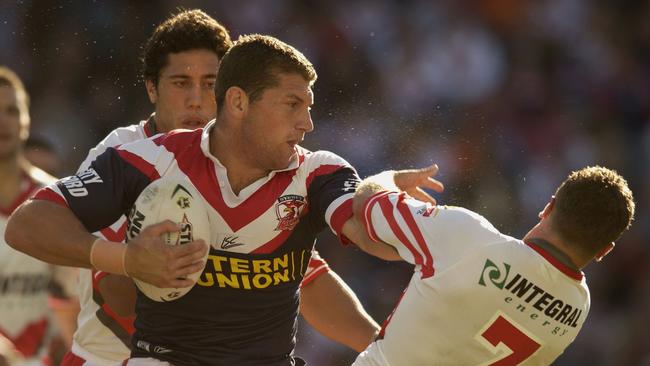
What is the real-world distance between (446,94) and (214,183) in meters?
8.93

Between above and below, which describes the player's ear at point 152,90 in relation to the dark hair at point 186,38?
below

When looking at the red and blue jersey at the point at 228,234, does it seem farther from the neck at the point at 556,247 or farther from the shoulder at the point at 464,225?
the neck at the point at 556,247

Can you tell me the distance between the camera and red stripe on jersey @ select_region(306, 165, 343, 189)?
Result: 212 inches

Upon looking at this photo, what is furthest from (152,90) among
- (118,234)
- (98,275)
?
(98,275)

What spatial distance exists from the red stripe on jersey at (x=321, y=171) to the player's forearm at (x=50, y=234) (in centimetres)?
101

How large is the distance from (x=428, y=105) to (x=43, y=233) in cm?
941

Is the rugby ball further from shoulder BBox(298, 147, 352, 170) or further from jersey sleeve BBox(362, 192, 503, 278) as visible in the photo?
jersey sleeve BBox(362, 192, 503, 278)

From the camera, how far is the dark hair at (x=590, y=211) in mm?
→ 4797

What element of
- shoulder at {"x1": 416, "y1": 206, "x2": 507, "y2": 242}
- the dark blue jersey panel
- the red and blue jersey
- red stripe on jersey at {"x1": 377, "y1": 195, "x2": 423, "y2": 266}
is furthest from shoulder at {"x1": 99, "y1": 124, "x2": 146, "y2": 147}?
shoulder at {"x1": 416, "y1": 206, "x2": 507, "y2": 242}

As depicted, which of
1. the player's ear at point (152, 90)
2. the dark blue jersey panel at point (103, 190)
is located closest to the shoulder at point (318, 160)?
the dark blue jersey panel at point (103, 190)

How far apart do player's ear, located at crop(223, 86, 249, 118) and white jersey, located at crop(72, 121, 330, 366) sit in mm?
1026

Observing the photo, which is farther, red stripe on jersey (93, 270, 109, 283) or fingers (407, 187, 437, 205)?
red stripe on jersey (93, 270, 109, 283)

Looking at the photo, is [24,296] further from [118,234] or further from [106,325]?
[118,234]

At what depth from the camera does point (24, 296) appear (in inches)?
304
